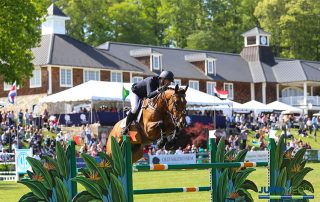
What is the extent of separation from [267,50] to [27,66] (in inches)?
1747

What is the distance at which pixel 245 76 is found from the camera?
242ft

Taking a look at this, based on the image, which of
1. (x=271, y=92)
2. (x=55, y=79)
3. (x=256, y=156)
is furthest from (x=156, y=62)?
(x=256, y=156)

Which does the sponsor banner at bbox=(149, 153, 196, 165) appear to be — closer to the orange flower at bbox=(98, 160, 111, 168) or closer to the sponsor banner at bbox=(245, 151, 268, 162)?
the sponsor banner at bbox=(245, 151, 268, 162)

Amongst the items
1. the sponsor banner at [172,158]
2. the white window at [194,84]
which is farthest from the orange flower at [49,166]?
the white window at [194,84]

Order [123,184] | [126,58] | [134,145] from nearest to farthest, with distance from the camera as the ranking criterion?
[123,184] < [134,145] < [126,58]

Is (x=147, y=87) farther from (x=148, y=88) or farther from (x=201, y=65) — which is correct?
(x=201, y=65)

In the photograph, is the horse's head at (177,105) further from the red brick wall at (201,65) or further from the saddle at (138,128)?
the red brick wall at (201,65)

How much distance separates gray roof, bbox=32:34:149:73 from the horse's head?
40111mm

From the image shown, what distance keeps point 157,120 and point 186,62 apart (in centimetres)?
5517

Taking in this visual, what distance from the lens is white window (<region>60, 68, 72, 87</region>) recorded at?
56266 mm

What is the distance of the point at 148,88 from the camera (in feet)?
53.3

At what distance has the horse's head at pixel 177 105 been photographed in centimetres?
1476

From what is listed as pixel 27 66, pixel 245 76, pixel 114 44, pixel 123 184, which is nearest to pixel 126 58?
pixel 114 44

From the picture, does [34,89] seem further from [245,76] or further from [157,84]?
[157,84]
